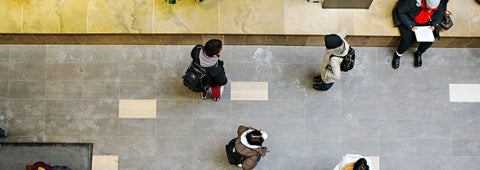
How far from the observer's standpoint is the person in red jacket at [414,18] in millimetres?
6754

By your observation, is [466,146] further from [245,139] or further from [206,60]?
[206,60]

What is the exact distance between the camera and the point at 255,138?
5863mm

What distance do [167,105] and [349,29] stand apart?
99.1 inches

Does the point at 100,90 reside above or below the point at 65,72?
below

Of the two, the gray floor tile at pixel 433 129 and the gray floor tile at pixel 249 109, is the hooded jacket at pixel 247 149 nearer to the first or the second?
the gray floor tile at pixel 249 109

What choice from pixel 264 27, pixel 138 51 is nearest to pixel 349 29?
pixel 264 27

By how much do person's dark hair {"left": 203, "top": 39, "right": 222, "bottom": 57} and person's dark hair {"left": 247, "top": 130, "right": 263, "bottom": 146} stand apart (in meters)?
0.93

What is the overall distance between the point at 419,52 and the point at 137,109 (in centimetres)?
369

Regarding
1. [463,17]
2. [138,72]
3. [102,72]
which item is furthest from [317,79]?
[102,72]

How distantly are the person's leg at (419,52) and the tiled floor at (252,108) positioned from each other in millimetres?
92

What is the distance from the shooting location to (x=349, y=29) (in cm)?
706

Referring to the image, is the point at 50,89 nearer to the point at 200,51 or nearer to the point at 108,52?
the point at 108,52

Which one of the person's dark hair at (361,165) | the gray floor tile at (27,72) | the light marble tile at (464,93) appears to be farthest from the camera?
the gray floor tile at (27,72)

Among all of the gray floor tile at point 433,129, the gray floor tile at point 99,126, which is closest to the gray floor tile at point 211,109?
the gray floor tile at point 99,126
